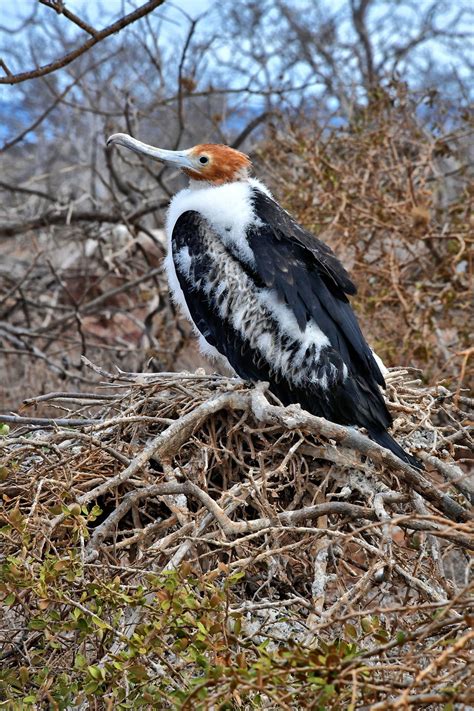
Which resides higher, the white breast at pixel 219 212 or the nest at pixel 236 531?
the white breast at pixel 219 212

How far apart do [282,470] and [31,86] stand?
438 inches

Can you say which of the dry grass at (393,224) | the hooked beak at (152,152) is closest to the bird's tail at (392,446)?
the hooked beak at (152,152)

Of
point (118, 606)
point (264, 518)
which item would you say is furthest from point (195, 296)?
point (118, 606)

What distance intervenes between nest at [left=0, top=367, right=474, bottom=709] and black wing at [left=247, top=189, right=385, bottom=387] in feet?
0.76

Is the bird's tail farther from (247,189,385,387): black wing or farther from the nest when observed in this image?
(247,189,385,387): black wing

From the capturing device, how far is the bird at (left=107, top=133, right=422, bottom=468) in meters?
2.56

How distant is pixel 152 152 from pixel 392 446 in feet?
4.47

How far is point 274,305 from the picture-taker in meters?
2.63

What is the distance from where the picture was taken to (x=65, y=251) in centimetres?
712

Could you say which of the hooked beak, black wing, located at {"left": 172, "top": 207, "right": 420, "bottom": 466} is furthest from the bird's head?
black wing, located at {"left": 172, "top": 207, "right": 420, "bottom": 466}

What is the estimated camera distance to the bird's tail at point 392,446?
7.29 ft

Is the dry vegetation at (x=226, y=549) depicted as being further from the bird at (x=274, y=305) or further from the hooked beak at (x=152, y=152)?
the hooked beak at (x=152, y=152)

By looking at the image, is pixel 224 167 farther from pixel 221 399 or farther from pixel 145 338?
pixel 145 338

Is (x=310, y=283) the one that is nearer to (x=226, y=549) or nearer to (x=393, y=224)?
(x=226, y=549)
